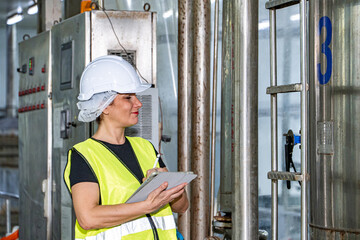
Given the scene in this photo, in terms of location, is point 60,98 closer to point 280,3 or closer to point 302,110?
point 280,3

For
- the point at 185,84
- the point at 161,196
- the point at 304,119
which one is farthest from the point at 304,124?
the point at 185,84

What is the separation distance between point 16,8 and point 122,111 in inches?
A: 446

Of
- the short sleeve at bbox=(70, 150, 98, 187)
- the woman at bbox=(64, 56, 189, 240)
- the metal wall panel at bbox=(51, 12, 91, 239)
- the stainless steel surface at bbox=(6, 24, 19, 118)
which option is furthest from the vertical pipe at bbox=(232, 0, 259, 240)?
the stainless steel surface at bbox=(6, 24, 19, 118)

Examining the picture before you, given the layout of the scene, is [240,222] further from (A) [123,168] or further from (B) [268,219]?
(B) [268,219]

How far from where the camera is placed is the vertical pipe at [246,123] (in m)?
2.94

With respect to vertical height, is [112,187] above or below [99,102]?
below

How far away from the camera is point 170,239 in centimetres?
231

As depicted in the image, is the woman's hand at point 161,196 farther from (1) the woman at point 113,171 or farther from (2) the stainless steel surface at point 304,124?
(2) the stainless steel surface at point 304,124

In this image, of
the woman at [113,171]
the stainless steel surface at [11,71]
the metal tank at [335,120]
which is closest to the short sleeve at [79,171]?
the woman at [113,171]

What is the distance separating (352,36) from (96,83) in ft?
4.31

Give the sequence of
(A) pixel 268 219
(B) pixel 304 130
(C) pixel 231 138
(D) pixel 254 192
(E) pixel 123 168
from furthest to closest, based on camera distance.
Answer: (A) pixel 268 219
(C) pixel 231 138
(D) pixel 254 192
(B) pixel 304 130
(E) pixel 123 168

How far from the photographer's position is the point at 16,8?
1279cm

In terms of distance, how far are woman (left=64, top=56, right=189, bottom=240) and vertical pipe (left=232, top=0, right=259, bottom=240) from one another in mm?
603

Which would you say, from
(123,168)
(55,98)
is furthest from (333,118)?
(55,98)
